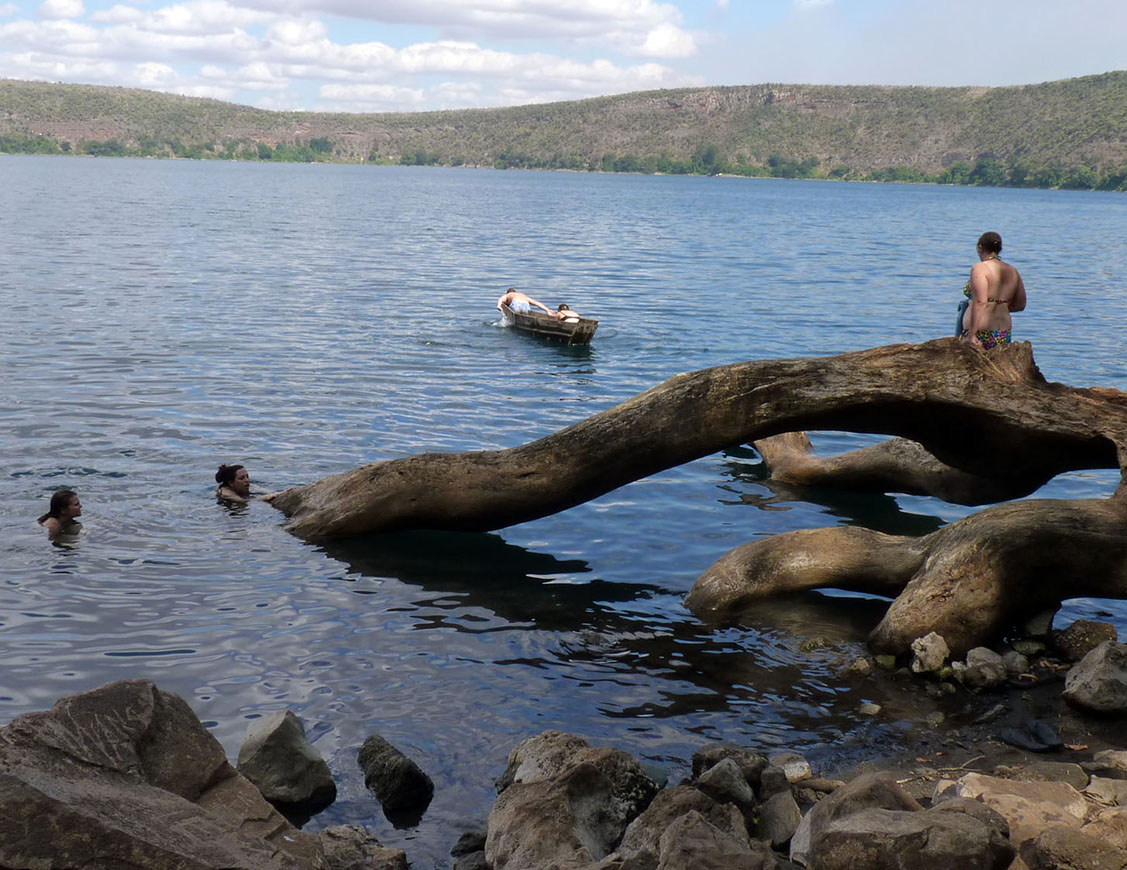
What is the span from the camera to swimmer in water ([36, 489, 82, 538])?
11945 millimetres

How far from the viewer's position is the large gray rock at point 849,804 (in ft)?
18.8

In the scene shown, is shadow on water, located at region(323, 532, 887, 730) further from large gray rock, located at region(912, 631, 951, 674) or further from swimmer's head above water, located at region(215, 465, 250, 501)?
swimmer's head above water, located at region(215, 465, 250, 501)

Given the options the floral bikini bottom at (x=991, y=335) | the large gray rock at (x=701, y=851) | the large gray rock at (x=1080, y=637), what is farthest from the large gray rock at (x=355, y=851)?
the floral bikini bottom at (x=991, y=335)

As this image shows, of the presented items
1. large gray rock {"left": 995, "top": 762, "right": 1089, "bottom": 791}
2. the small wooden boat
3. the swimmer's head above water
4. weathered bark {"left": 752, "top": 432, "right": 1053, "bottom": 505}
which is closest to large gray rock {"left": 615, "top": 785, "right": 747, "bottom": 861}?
large gray rock {"left": 995, "top": 762, "right": 1089, "bottom": 791}

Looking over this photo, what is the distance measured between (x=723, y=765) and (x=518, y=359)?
1931 centimetres

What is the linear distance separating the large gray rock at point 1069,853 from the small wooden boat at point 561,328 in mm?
21843

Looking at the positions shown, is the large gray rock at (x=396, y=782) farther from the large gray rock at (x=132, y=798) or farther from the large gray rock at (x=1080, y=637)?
the large gray rock at (x=1080, y=637)

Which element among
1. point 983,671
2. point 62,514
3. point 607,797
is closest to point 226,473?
point 62,514

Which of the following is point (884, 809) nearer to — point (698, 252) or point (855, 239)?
point (698, 252)

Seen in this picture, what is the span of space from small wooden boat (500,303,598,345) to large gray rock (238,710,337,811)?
20092mm

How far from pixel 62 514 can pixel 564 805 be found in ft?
26.9

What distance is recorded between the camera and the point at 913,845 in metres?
4.92

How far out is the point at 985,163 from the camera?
190125 mm

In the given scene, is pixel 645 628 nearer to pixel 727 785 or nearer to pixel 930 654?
pixel 930 654
